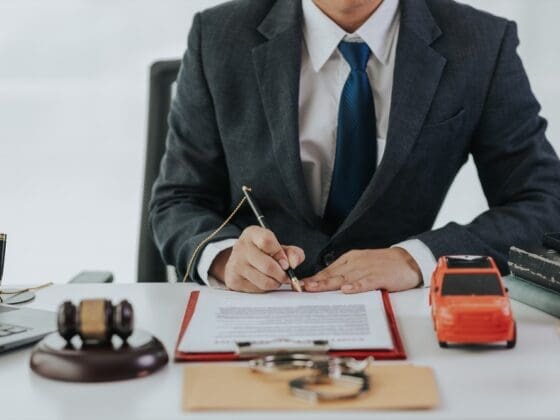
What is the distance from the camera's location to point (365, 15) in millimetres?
2010

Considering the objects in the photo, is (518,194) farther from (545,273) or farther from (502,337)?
(502,337)

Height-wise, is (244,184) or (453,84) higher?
(453,84)

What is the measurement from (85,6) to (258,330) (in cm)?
224

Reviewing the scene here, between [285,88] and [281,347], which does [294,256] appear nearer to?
[281,347]

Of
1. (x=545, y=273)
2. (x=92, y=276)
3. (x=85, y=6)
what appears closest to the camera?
(x=545, y=273)

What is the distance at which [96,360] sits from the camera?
1094 mm

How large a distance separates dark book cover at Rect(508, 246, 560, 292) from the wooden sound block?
0.61m

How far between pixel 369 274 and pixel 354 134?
20.1 inches

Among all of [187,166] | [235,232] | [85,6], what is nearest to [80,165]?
[85,6]

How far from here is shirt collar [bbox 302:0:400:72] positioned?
1.97 metres

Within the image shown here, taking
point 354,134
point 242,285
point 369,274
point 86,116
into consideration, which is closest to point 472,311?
point 369,274

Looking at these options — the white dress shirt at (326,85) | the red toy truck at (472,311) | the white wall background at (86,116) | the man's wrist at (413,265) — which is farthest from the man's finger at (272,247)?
the white wall background at (86,116)

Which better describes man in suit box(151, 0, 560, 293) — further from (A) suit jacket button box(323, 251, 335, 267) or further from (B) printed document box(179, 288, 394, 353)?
(B) printed document box(179, 288, 394, 353)

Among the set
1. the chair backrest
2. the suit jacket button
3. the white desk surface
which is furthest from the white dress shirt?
the white desk surface
